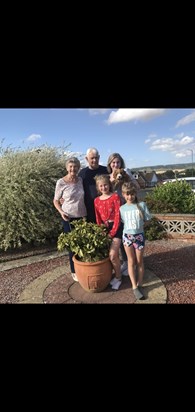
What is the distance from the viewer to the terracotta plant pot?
2.92 metres

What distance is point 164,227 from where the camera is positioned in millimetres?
5094

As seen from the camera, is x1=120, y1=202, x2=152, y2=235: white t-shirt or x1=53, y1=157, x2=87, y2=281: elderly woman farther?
x1=53, y1=157, x2=87, y2=281: elderly woman

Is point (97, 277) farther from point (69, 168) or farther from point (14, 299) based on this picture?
point (69, 168)

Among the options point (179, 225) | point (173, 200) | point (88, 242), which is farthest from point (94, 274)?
point (173, 200)

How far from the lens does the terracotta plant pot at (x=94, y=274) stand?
292 centimetres

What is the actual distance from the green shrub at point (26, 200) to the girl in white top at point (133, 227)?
260cm

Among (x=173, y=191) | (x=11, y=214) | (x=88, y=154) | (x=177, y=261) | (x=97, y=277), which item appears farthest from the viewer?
(x=173, y=191)

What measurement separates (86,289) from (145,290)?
0.74 meters

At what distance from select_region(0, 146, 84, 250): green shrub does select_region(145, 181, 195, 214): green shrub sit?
2.22 m

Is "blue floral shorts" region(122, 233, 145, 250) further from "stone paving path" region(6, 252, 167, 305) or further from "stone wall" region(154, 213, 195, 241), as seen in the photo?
"stone wall" region(154, 213, 195, 241)

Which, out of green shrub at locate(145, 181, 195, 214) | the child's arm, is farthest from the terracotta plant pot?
green shrub at locate(145, 181, 195, 214)

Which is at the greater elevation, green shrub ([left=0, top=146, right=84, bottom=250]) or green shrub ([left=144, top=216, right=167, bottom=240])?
green shrub ([left=0, top=146, right=84, bottom=250])
